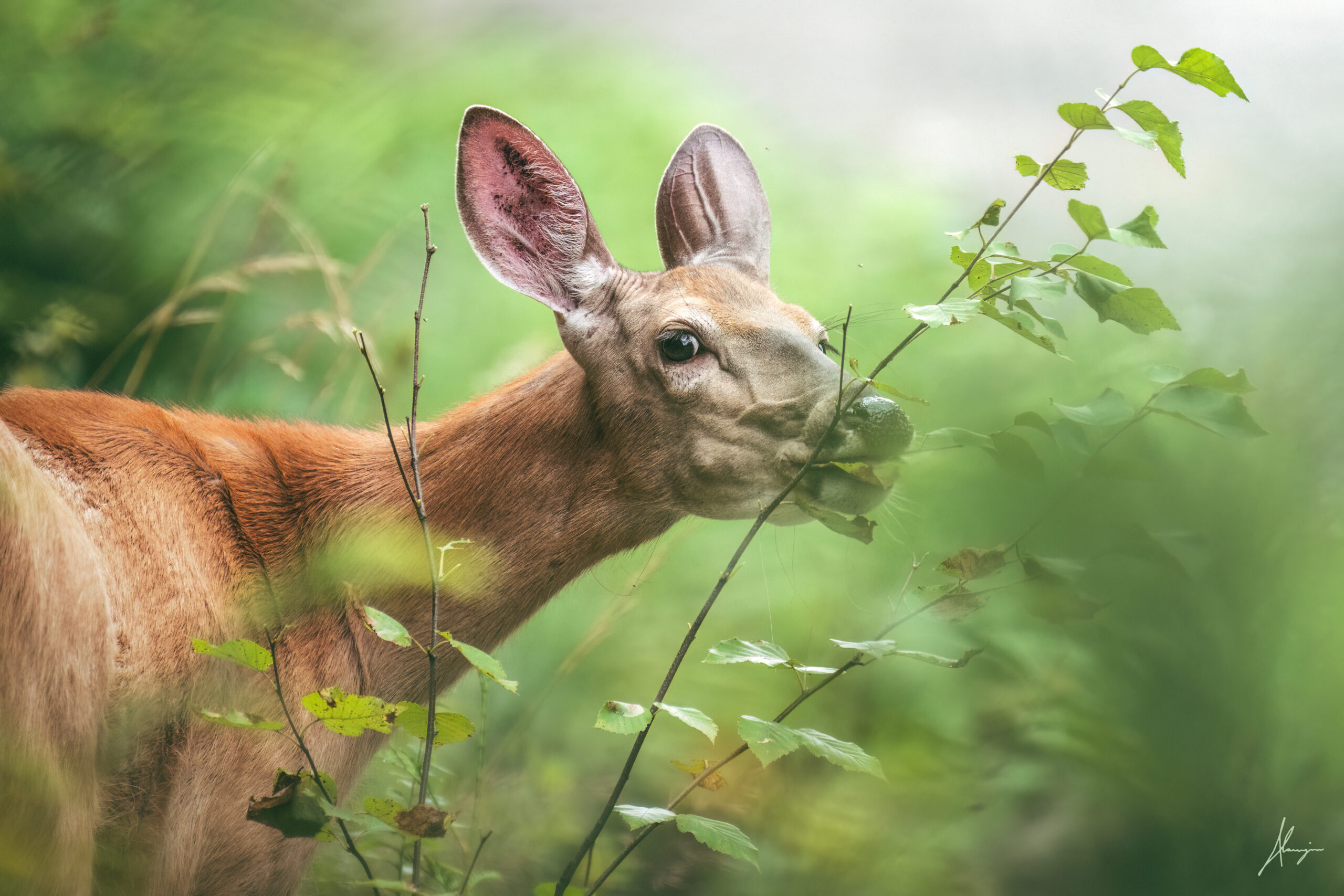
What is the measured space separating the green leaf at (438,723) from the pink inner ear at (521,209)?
111cm

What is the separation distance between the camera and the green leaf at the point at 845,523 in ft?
5.73

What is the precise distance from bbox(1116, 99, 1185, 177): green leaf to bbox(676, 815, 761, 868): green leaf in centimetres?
117

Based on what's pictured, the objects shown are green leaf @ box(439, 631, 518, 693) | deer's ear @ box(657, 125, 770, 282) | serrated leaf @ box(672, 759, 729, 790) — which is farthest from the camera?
deer's ear @ box(657, 125, 770, 282)

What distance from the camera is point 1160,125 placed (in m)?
1.52

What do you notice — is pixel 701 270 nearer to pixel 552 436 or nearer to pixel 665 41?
pixel 552 436

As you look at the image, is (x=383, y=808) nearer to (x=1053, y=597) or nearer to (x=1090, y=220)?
(x=1053, y=597)

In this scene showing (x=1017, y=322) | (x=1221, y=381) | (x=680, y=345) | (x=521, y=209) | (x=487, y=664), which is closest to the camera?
(x=487, y=664)

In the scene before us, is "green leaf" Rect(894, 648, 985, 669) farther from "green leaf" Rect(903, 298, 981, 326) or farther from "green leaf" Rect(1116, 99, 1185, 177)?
"green leaf" Rect(1116, 99, 1185, 177)

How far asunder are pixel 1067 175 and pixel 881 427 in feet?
1.63

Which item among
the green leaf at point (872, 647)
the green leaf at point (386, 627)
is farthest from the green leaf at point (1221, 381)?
the green leaf at point (386, 627)

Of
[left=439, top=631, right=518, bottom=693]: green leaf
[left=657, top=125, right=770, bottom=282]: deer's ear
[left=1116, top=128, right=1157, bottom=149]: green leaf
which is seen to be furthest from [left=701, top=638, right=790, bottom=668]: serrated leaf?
[left=657, top=125, right=770, bottom=282]: deer's ear

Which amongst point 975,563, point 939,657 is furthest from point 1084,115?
point 939,657

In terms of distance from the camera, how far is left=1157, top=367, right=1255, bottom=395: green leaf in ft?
4.69

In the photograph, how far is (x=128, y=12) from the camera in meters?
3.21
